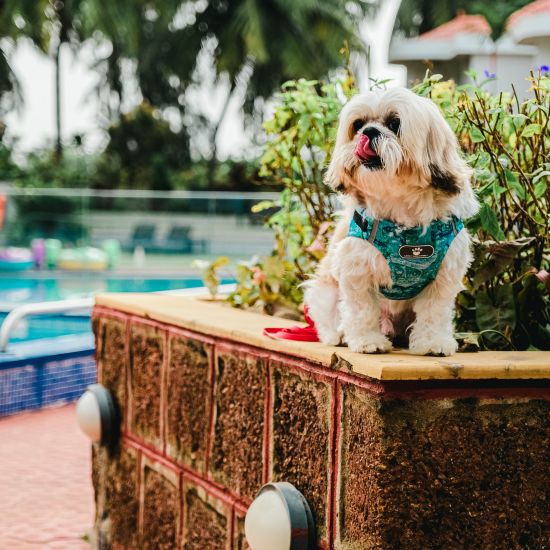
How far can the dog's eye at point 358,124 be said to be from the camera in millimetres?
2207

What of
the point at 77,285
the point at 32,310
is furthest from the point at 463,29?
the point at 32,310

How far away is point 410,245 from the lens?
7.37 ft

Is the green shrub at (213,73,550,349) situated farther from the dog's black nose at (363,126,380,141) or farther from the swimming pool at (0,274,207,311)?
the swimming pool at (0,274,207,311)

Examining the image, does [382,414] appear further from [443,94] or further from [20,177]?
[20,177]

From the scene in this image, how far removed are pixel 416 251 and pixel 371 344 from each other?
26 centimetres

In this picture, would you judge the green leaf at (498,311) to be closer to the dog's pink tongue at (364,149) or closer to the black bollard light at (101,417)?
the dog's pink tongue at (364,149)

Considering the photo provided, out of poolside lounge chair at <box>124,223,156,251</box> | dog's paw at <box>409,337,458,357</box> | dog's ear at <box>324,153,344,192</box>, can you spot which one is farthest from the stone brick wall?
poolside lounge chair at <box>124,223,156,251</box>

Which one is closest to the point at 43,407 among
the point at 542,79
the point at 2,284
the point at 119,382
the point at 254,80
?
the point at 119,382

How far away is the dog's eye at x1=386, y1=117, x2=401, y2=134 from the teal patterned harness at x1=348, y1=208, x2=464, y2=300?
244 millimetres

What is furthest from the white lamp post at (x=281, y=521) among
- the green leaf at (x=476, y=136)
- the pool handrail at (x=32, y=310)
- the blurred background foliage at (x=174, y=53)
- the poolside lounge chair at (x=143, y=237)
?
the blurred background foliage at (x=174, y=53)

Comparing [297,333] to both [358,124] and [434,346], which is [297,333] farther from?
[358,124]

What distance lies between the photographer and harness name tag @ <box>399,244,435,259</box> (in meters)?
2.24

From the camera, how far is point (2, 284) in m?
14.6

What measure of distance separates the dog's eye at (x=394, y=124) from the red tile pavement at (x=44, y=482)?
2604mm
